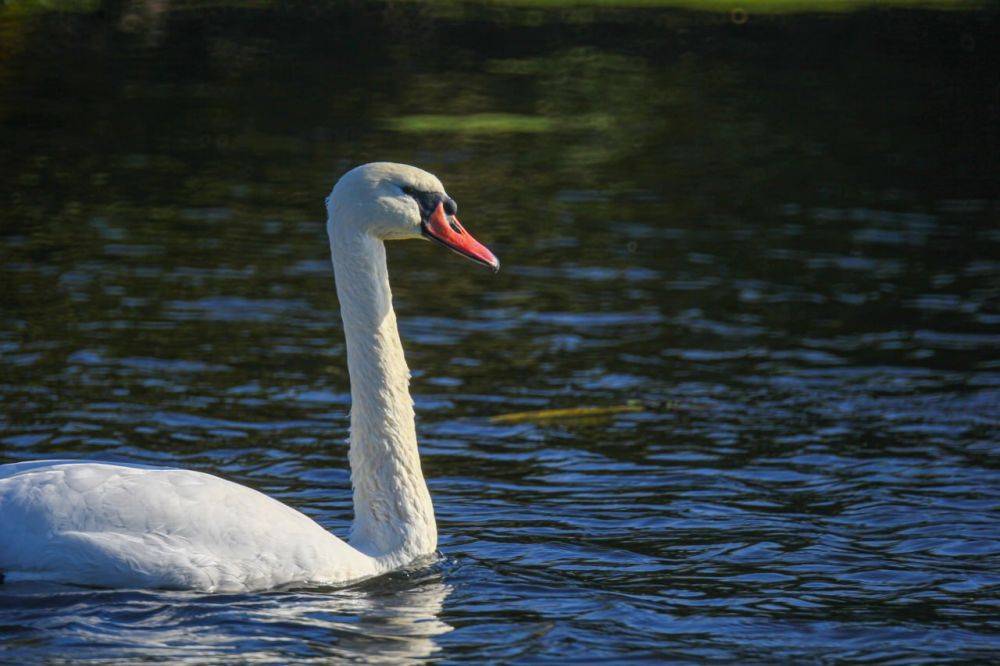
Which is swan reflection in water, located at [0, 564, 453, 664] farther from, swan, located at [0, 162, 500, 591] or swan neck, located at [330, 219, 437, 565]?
swan neck, located at [330, 219, 437, 565]

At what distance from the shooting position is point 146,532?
7.54 m

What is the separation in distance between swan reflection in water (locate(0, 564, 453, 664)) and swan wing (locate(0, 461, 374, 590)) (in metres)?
0.07

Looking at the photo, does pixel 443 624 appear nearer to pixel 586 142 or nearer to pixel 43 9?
pixel 586 142

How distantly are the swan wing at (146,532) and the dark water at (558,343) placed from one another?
0.11 metres

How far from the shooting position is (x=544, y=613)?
787 centimetres

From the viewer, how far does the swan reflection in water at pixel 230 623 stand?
7129 mm

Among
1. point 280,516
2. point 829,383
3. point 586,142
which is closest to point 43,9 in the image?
point 586,142

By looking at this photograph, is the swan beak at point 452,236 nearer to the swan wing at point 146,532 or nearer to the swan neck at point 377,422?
the swan neck at point 377,422

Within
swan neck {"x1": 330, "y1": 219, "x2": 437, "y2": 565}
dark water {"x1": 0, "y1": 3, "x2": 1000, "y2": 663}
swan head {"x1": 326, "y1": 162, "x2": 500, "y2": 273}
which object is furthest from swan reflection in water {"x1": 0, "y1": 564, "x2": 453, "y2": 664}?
swan head {"x1": 326, "y1": 162, "x2": 500, "y2": 273}

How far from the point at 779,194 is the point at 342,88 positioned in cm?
903

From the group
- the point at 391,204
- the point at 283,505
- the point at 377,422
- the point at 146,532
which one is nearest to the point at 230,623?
the point at 146,532

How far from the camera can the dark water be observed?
25.8ft

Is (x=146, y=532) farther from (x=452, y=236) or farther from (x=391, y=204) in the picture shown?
(x=452, y=236)

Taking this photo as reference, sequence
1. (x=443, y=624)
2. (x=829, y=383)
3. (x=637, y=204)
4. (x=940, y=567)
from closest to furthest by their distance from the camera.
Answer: (x=443, y=624), (x=940, y=567), (x=829, y=383), (x=637, y=204)
